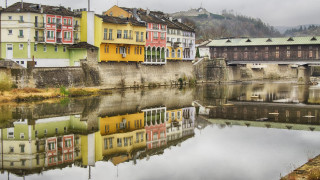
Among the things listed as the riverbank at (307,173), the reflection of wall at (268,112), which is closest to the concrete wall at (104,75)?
the reflection of wall at (268,112)

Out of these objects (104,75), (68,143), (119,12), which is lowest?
(68,143)

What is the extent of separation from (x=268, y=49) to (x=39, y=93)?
48567mm

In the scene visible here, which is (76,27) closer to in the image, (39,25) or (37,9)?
(37,9)

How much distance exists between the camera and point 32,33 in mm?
46000

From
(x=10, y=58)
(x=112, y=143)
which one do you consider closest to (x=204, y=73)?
(x=10, y=58)

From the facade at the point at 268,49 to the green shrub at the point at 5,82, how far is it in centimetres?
→ 4951

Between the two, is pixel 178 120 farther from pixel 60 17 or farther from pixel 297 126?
pixel 60 17

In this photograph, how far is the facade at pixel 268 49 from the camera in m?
75.0

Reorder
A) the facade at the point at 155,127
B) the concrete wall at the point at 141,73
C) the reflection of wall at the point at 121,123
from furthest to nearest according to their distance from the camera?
the concrete wall at the point at 141,73, the reflection of wall at the point at 121,123, the facade at the point at 155,127

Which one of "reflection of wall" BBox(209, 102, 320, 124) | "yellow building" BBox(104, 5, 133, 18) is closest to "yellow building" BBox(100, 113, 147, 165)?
"reflection of wall" BBox(209, 102, 320, 124)

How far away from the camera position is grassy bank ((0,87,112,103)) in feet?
127

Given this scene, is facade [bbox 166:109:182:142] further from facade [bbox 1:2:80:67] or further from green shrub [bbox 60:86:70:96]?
facade [bbox 1:2:80:67]

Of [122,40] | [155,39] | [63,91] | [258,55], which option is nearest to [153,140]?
[63,91]

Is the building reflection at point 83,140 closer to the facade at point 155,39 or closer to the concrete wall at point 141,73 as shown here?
the concrete wall at point 141,73
